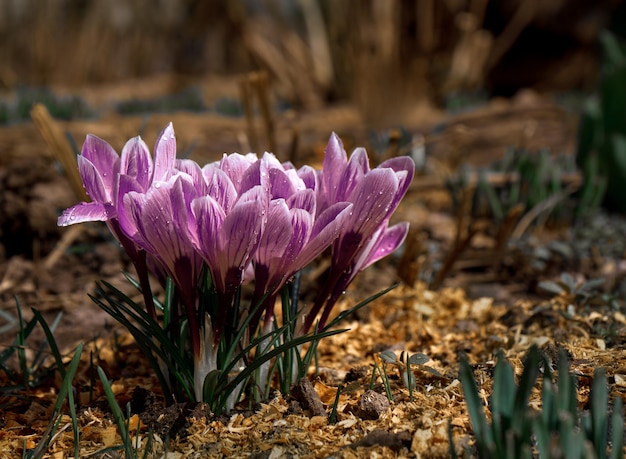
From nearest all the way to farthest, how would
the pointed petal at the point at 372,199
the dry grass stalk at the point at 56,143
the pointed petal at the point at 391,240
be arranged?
the pointed petal at the point at 372,199
the pointed petal at the point at 391,240
the dry grass stalk at the point at 56,143

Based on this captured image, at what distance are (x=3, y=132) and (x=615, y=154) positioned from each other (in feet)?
12.2

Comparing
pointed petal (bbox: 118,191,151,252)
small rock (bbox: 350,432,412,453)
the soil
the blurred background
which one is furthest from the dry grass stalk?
the blurred background

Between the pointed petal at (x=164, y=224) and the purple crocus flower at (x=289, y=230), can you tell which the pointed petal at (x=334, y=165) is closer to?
the purple crocus flower at (x=289, y=230)

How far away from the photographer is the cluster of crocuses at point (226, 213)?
1143 millimetres

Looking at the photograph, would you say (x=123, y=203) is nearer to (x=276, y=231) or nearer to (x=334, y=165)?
(x=276, y=231)

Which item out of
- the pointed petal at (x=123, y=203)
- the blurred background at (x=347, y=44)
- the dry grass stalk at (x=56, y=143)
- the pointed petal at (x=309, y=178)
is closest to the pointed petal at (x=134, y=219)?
the pointed petal at (x=123, y=203)

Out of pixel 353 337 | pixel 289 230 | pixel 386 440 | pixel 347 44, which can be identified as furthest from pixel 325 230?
pixel 347 44

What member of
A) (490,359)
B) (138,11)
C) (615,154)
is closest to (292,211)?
(490,359)

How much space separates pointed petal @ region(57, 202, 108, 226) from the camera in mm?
1145

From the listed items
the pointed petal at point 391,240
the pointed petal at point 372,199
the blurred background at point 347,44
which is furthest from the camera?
the blurred background at point 347,44

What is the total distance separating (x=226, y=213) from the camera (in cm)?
120

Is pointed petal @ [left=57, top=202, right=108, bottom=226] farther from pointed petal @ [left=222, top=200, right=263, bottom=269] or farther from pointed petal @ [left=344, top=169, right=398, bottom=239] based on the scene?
pointed petal @ [left=344, top=169, right=398, bottom=239]

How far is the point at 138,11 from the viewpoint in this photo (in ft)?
34.9

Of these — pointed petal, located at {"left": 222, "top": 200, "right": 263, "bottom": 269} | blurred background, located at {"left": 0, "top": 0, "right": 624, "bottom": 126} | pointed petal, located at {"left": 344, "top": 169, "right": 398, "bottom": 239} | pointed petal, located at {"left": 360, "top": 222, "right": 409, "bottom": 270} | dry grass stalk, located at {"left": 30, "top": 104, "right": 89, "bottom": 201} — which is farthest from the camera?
blurred background, located at {"left": 0, "top": 0, "right": 624, "bottom": 126}
